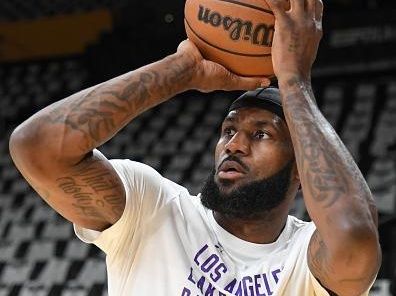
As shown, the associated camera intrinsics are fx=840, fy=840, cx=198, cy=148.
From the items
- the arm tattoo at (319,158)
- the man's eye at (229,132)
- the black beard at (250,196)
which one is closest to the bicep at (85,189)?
the black beard at (250,196)

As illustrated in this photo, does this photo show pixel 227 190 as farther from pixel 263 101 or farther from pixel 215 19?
pixel 215 19

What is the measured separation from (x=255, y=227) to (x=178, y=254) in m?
0.29

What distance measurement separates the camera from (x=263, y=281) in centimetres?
221

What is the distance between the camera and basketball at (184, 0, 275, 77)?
2201 millimetres

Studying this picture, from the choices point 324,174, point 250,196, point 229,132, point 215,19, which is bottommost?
point 250,196

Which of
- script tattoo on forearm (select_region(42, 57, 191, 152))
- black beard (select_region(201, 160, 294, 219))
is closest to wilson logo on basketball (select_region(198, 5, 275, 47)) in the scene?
script tattoo on forearm (select_region(42, 57, 191, 152))

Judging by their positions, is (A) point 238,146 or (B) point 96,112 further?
(A) point 238,146

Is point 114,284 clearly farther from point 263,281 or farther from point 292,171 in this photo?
point 292,171

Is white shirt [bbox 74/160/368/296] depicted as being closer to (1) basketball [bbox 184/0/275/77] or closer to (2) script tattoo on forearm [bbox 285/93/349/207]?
(2) script tattoo on forearm [bbox 285/93/349/207]

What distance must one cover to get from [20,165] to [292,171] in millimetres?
810

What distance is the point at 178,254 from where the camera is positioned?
2248 millimetres

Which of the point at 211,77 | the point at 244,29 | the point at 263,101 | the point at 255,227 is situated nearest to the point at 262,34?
the point at 244,29

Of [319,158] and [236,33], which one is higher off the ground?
[236,33]

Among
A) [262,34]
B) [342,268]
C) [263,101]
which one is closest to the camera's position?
[342,268]
